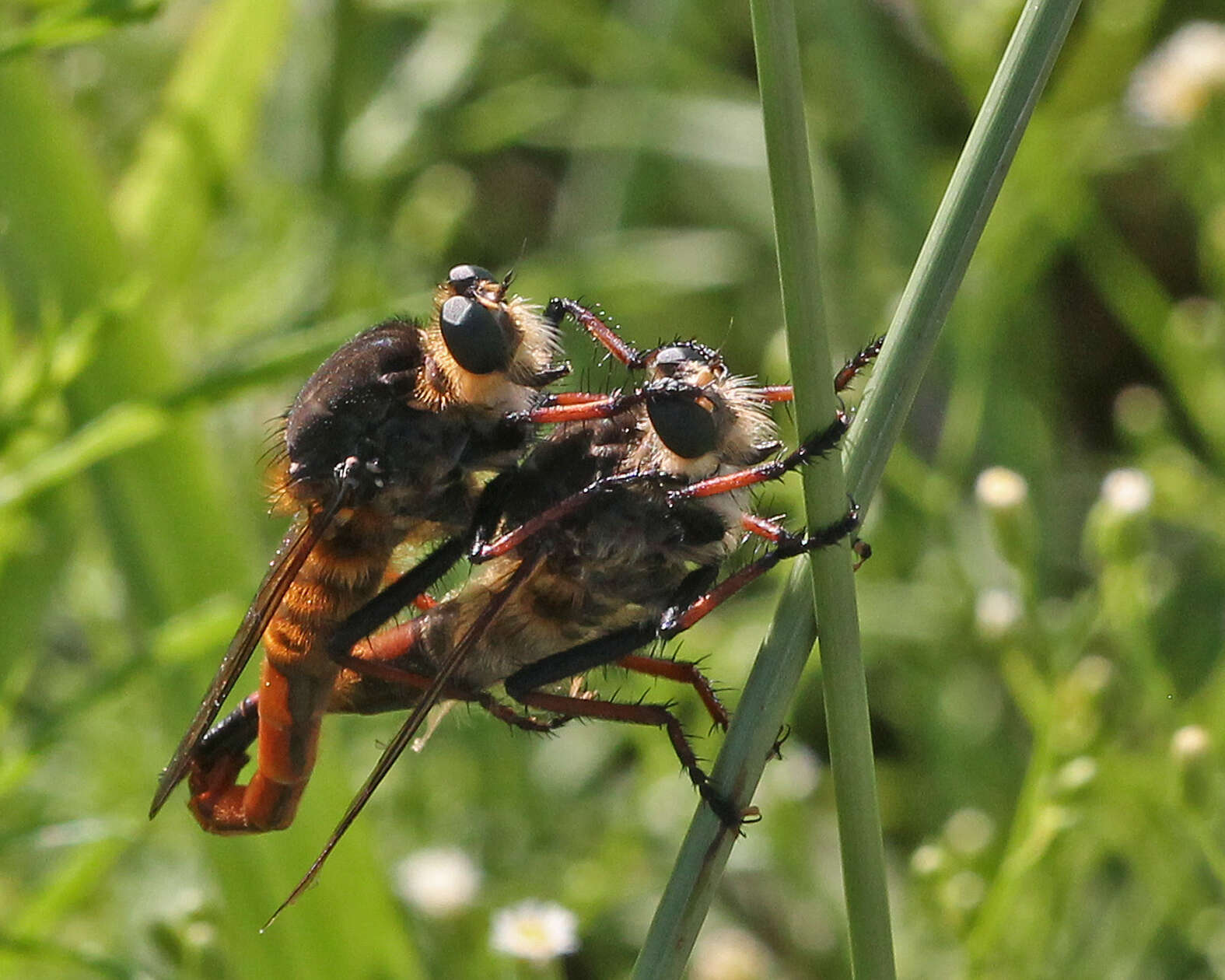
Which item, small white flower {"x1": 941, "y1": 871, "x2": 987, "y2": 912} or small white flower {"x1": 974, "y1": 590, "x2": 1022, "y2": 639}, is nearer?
small white flower {"x1": 941, "y1": 871, "x2": 987, "y2": 912}

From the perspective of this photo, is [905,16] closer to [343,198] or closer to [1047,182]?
[1047,182]

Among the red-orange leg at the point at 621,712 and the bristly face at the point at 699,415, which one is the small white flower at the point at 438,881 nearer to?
the red-orange leg at the point at 621,712

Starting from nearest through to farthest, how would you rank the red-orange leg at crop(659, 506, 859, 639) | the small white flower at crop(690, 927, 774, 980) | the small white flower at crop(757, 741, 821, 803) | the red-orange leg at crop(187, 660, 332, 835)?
1. the red-orange leg at crop(659, 506, 859, 639)
2. the red-orange leg at crop(187, 660, 332, 835)
3. the small white flower at crop(757, 741, 821, 803)
4. the small white flower at crop(690, 927, 774, 980)

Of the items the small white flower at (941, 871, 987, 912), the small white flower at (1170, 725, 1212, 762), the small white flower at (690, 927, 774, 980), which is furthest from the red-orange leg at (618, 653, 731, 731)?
the small white flower at (690, 927, 774, 980)

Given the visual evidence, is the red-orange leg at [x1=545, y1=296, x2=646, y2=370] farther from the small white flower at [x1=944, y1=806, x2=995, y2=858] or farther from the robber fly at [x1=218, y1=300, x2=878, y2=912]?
the small white flower at [x1=944, y1=806, x2=995, y2=858]

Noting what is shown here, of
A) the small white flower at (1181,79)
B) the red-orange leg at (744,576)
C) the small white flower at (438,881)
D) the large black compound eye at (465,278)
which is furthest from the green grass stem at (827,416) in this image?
the small white flower at (1181,79)

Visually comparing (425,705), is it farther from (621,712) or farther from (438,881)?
(438,881)

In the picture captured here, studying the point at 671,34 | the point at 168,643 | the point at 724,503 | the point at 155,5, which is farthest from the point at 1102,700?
the point at 671,34
